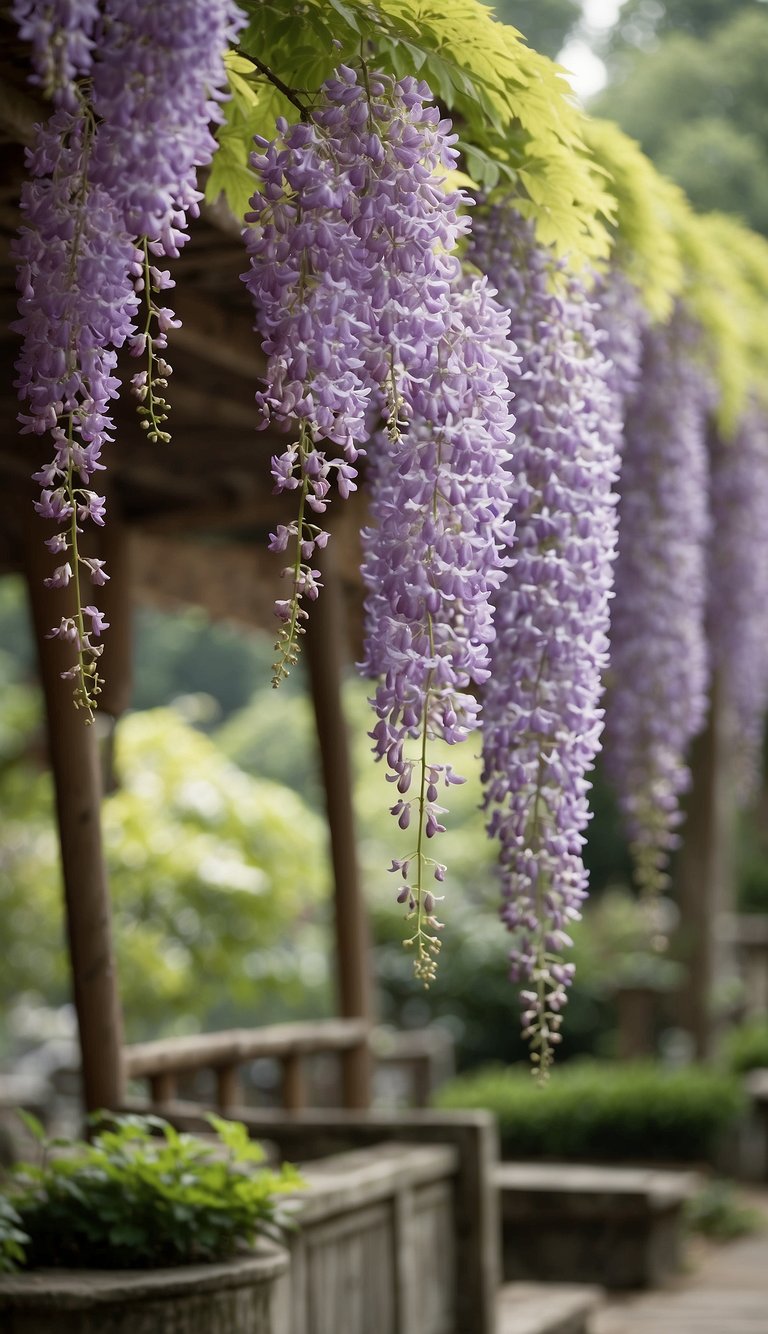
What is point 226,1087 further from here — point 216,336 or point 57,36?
point 57,36

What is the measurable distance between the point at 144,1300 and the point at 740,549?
12.4ft

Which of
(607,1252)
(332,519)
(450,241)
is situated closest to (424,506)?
(450,241)

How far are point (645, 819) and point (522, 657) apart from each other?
1.80 meters

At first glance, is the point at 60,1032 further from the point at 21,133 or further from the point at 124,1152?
the point at 21,133

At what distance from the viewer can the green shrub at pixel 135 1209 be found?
121 inches

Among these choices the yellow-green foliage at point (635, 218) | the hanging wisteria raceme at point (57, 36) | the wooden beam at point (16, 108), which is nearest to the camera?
the hanging wisteria raceme at point (57, 36)

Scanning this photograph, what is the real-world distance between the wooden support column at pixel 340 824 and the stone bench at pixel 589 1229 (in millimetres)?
818

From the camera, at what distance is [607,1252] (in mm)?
5949

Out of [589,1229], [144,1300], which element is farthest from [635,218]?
[589,1229]

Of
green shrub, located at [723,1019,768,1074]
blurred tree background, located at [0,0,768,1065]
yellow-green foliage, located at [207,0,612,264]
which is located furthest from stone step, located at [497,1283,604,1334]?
green shrub, located at [723,1019,768,1074]

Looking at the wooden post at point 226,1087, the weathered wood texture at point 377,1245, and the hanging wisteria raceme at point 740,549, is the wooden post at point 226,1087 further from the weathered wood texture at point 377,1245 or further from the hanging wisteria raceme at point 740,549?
the hanging wisteria raceme at point 740,549

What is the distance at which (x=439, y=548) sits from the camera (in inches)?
102

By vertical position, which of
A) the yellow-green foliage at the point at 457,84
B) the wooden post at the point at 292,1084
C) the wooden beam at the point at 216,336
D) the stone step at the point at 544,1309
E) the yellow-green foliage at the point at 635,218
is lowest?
the stone step at the point at 544,1309

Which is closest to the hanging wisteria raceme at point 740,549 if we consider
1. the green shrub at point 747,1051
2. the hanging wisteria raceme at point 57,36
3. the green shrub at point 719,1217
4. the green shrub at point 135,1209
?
the green shrub at point 719,1217
